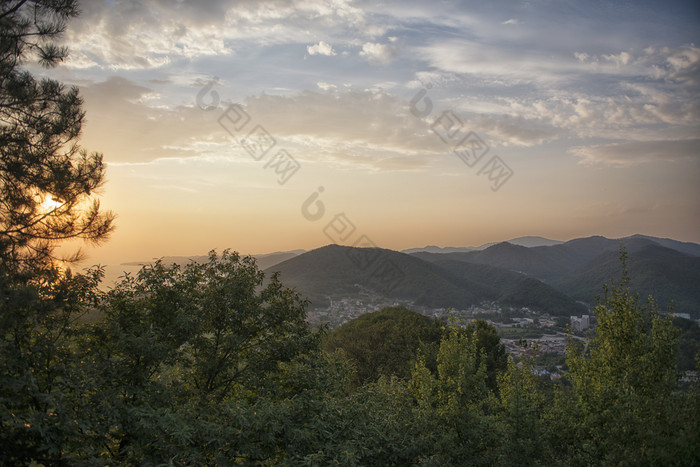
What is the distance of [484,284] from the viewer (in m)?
136

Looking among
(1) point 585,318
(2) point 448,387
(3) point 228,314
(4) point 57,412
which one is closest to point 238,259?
(3) point 228,314

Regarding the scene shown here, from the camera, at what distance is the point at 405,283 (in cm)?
11706

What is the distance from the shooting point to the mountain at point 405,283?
104m

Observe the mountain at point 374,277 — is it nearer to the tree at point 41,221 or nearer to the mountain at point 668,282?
the mountain at point 668,282

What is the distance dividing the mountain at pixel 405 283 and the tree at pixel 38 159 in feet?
258

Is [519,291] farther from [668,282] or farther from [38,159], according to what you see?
[38,159]

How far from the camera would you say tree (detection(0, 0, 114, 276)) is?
30.1 ft

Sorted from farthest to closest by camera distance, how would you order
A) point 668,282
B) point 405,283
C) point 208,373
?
point 405,283, point 668,282, point 208,373

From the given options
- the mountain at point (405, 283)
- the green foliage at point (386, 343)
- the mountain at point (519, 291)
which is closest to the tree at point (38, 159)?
the green foliage at point (386, 343)

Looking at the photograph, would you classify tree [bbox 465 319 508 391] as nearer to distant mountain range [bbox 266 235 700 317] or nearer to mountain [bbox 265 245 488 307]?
distant mountain range [bbox 266 235 700 317]

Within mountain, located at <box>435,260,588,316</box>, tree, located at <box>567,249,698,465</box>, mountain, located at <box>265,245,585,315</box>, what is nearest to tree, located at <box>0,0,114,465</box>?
tree, located at <box>567,249,698,465</box>

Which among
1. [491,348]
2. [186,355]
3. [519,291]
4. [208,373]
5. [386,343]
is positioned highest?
[186,355]

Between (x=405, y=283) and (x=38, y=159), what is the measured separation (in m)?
112

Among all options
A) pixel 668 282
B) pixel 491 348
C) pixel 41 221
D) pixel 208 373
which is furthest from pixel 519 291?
pixel 41 221
